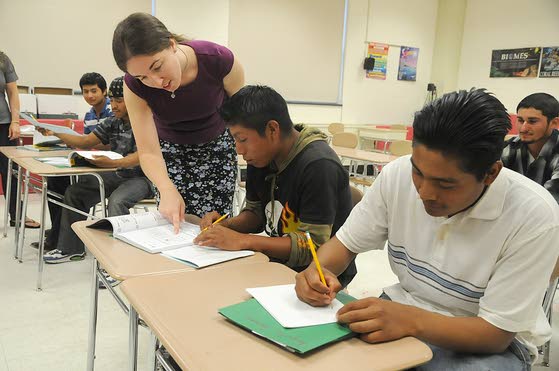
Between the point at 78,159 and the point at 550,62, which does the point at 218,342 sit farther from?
the point at 550,62

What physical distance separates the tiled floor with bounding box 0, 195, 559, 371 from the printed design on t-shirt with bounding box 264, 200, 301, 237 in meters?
0.86

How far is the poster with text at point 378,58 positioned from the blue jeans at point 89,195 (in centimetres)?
529

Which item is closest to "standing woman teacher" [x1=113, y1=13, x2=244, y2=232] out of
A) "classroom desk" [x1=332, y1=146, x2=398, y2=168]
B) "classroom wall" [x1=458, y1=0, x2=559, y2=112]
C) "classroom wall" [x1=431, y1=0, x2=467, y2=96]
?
"classroom desk" [x1=332, y1=146, x2=398, y2=168]

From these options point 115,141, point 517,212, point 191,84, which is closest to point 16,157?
point 115,141

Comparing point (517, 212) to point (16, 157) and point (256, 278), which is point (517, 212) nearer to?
point (256, 278)

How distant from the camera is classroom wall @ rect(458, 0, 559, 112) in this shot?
6680 mm

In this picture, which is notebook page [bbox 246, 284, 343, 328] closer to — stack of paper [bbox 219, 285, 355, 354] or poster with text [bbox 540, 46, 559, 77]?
stack of paper [bbox 219, 285, 355, 354]

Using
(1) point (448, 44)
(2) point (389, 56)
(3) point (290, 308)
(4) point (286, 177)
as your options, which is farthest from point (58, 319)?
(1) point (448, 44)

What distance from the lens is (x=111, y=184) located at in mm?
2973

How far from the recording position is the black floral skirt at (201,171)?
1.82 m

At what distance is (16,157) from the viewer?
287 centimetres

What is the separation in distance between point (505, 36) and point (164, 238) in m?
7.41

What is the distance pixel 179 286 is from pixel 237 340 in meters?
0.27

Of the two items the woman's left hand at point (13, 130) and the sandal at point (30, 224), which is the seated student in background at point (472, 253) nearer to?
the sandal at point (30, 224)
